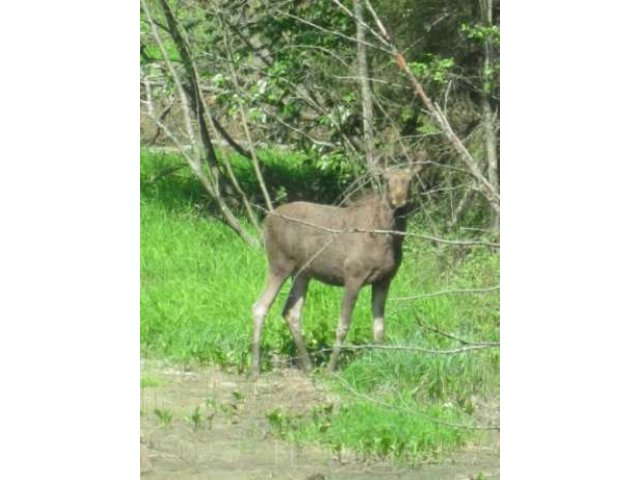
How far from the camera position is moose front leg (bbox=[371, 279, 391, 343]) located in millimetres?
6254

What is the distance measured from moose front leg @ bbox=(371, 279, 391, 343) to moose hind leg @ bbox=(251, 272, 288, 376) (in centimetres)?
34

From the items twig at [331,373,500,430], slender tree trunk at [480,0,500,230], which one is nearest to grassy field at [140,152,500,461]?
twig at [331,373,500,430]

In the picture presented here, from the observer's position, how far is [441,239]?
5887mm

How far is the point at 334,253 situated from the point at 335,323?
0.86 ft

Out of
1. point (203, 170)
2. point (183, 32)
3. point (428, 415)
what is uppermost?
point (183, 32)

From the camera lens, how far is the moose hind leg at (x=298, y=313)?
247 inches

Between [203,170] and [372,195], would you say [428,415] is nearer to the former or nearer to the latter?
[372,195]

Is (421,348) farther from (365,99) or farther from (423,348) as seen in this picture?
(365,99)

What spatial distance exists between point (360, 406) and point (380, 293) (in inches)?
17.2

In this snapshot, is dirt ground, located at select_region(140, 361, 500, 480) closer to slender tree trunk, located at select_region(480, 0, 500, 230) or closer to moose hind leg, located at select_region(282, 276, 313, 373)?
moose hind leg, located at select_region(282, 276, 313, 373)

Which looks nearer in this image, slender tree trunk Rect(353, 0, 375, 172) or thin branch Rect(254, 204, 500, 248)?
thin branch Rect(254, 204, 500, 248)

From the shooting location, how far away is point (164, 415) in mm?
6141

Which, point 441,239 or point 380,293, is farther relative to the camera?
point 380,293

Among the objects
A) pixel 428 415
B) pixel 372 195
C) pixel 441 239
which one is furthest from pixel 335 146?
pixel 428 415
